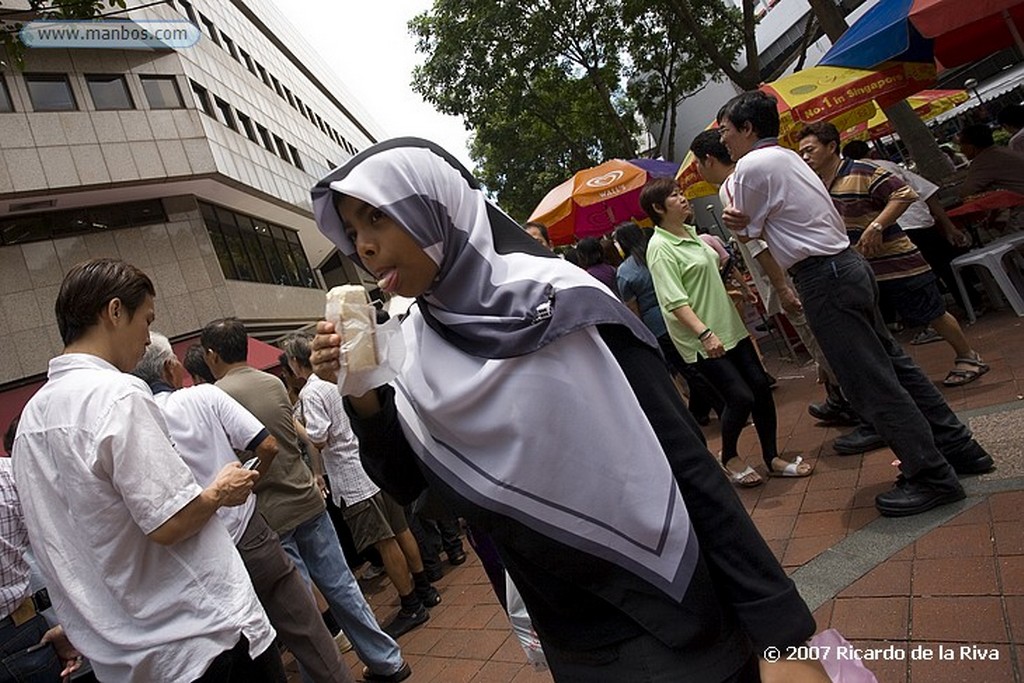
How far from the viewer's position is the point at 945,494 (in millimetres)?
2799

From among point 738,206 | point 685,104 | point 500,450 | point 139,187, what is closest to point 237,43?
point 139,187

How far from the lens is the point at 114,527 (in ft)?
Answer: 5.74

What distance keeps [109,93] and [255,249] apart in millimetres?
5587

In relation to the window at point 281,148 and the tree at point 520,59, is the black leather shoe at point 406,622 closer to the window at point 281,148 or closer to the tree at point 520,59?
the tree at point 520,59

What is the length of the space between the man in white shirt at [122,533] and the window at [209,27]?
75.1ft

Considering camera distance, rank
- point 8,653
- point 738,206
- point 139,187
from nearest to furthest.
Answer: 1. point 8,653
2. point 738,206
3. point 139,187

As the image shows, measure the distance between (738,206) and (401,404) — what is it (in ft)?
7.51

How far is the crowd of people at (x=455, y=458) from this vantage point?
43.8 inches

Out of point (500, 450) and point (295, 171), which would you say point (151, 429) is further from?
point (295, 171)

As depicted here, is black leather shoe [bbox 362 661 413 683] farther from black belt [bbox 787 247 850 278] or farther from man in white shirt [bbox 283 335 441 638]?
black belt [bbox 787 247 850 278]

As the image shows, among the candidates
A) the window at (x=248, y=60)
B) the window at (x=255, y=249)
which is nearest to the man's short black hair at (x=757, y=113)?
the window at (x=255, y=249)

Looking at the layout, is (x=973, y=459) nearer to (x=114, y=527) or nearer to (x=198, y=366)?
(x=114, y=527)

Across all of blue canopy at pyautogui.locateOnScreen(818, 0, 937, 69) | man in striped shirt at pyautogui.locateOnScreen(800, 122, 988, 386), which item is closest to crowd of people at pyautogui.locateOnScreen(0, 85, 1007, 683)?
man in striped shirt at pyautogui.locateOnScreen(800, 122, 988, 386)

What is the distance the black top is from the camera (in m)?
1.09
